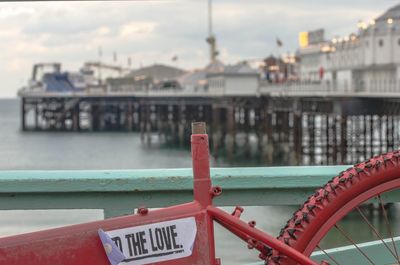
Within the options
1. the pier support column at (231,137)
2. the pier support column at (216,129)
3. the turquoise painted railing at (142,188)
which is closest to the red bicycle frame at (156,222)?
the turquoise painted railing at (142,188)

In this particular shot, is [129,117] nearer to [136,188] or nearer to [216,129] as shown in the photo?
Answer: [216,129]

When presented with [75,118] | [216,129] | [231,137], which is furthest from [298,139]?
[75,118]

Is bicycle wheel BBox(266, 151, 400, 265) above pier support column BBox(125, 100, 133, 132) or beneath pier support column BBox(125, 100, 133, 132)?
above

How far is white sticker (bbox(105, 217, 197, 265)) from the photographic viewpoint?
2461 millimetres

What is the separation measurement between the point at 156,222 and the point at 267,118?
162 ft

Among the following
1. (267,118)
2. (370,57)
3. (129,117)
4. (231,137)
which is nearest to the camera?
(370,57)

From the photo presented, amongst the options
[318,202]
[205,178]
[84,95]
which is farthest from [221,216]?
[84,95]

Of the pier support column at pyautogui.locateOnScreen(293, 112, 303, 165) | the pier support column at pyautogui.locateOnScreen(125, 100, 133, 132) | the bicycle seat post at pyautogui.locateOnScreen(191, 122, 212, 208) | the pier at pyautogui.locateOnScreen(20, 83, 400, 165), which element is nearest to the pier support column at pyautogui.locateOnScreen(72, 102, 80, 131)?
the pier at pyautogui.locateOnScreen(20, 83, 400, 165)

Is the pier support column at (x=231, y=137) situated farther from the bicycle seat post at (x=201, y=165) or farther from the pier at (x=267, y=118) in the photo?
the bicycle seat post at (x=201, y=165)

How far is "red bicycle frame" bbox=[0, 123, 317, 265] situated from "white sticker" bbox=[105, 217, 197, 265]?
0.02 m

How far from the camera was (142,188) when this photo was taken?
3.13m

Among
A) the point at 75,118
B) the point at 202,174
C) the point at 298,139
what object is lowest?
the point at 75,118

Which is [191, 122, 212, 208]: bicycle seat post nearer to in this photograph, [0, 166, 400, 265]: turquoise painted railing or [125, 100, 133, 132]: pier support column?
[0, 166, 400, 265]: turquoise painted railing

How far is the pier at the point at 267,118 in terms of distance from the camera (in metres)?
38.8
